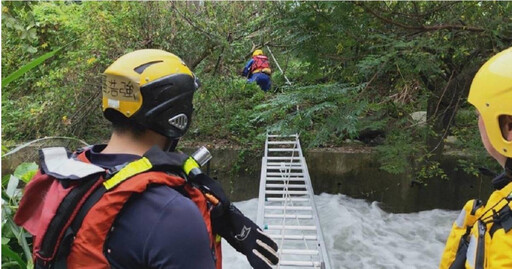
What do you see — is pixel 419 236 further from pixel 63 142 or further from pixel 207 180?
pixel 63 142

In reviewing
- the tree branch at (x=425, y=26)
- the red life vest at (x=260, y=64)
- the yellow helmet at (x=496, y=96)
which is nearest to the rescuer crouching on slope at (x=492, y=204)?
the yellow helmet at (x=496, y=96)

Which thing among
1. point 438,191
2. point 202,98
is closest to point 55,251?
point 438,191

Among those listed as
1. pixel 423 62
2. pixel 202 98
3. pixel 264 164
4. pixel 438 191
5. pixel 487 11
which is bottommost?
pixel 438 191

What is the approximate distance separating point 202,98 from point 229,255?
374cm

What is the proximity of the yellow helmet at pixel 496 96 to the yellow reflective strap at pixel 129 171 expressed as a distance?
1.19 meters

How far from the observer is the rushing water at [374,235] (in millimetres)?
5395

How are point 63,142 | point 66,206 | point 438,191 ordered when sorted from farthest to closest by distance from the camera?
point 63,142
point 438,191
point 66,206

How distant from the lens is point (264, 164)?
5.42 meters

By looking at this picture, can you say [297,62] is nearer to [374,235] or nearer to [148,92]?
[374,235]

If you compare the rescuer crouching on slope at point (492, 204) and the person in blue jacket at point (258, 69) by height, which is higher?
the person in blue jacket at point (258, 69)

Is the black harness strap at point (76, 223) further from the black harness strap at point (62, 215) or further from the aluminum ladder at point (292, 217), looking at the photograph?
the aluminum ladder at point (292, 217)

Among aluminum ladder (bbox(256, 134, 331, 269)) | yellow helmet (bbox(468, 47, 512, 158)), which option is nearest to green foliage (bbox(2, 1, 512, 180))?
aluminum ladder (bbox(256, 134, 331, 269))

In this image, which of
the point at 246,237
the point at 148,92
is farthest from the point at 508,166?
the point at 148,92

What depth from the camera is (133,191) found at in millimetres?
999
